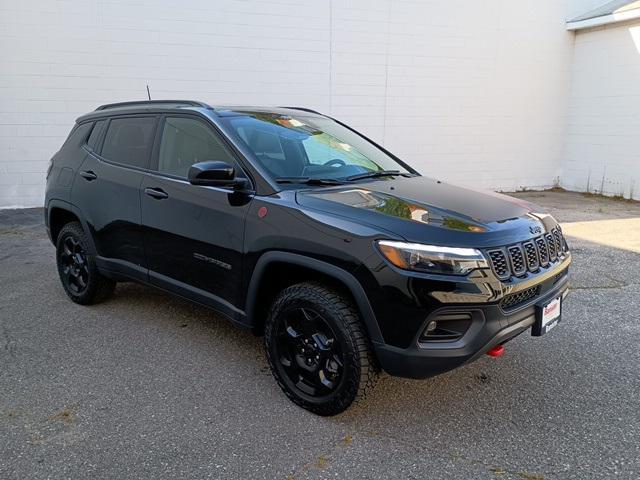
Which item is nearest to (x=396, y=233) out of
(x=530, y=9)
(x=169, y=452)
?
(x=169, y=452)

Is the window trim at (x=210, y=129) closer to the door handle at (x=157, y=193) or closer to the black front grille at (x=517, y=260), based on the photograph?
the door handle at (x=157, y=193)

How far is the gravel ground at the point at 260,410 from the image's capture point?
2641mm

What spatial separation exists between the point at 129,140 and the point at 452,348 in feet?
10.1

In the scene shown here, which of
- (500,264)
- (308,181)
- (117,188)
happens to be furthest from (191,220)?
(500,264)

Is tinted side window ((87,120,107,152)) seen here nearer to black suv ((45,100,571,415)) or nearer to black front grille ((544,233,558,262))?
black suv ((45,100,571,415))

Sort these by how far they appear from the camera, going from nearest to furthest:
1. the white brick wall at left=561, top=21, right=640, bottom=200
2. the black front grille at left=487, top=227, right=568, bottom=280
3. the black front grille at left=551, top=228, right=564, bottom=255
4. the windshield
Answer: the black front grille at left=487, top=227, right=568, bottom=280, the black front grille at left=551, top=228, right=564, bottom=255, the windshield, the white brick wall at left=561, top=21, right=640, bottom=200

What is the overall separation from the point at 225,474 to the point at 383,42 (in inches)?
396

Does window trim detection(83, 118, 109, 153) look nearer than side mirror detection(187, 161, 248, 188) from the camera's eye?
No

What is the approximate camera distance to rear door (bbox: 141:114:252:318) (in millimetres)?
3396

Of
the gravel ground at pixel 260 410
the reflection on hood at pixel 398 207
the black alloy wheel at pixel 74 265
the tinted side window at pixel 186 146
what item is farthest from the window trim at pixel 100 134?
the reflection on hood at pixel 398 207

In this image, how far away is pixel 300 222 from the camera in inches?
118

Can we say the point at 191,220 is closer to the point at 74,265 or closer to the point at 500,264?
the point at 74,265

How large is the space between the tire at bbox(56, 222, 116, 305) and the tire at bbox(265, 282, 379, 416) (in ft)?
6.97

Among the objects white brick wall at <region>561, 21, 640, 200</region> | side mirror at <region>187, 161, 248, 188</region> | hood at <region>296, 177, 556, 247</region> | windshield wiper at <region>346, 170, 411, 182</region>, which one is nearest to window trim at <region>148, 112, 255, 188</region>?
side mirror at <region>187, 161, 248, 188</region>
